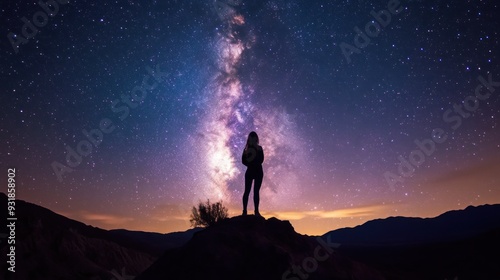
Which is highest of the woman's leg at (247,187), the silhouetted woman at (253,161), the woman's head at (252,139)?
the woman's head at (252,139)

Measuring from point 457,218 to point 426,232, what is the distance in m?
14.8

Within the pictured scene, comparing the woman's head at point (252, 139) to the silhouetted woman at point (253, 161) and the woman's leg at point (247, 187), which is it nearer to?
the silhouetted woman at point (253, 161)

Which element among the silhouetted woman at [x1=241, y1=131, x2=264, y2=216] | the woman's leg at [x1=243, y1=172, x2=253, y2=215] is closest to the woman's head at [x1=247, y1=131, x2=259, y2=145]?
the silhouetted woman at [x1=241, y1=131, x2=264, y2=216]

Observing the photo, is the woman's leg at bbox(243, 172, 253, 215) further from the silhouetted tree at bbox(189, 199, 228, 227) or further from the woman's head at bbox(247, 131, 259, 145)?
the silhouetted tree at bbox(189, 199, 228, 227)

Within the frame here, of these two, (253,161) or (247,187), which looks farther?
(247,187)

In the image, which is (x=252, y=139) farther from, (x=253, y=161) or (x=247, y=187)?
(x=247, y=187)

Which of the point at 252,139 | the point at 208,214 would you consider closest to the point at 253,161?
the point at 252,139

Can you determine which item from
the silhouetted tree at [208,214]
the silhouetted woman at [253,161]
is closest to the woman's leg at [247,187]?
the silhouetted woman at [253,161]

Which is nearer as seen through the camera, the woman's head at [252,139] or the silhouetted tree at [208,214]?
the woman's head at [252,139]

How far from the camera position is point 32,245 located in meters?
19.3

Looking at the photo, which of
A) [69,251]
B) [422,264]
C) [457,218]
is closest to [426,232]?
[457,218]

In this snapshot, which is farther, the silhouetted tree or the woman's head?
the silhouetted tree

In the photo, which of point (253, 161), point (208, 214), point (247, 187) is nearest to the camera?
point (253, 161)

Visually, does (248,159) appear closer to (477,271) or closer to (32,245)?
(477,271)
